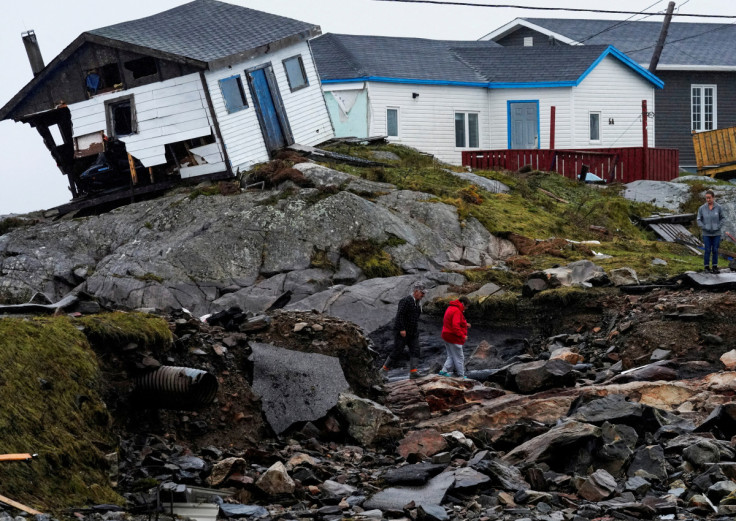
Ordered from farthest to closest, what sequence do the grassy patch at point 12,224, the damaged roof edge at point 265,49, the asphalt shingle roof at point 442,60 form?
the asphalt shingle roof at point 442,60 < the damaged roof edge at point 265,49 < the grassy patch at point 12,224

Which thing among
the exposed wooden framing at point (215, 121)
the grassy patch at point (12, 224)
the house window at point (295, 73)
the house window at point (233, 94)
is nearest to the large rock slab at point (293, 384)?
the exposed wooden framing at point (215, 121)

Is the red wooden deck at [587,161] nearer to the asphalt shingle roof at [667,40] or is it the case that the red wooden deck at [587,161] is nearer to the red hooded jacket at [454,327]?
the asphalt shingle roof at [667,40]

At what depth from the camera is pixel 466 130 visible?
35.7m

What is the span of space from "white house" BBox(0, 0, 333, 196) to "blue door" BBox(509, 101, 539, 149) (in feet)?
35.4

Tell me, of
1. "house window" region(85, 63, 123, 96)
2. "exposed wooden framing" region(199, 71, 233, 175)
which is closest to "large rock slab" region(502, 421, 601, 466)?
"exposed wooden framing" region(199, 71, 233, 175)

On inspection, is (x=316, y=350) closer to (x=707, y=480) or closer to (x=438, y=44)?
(x=707, y=480)

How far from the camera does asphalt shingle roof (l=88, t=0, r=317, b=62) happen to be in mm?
26000

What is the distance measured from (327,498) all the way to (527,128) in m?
28.7

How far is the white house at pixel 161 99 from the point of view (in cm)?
2578

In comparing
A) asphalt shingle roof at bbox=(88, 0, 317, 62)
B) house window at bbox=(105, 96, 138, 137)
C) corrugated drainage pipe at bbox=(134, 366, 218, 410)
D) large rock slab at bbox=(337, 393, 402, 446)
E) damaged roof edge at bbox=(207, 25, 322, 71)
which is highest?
asphalt shingle roof at bbox=(88, 0, 317, 62)

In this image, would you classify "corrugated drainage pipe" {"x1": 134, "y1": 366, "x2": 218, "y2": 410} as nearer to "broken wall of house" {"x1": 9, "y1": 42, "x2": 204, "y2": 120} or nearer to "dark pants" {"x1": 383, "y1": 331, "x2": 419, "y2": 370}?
"dark pants" {"x1": 383, "y1": 331, "x2": 419, "y2": 370}

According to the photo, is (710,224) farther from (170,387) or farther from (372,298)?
(170,387)

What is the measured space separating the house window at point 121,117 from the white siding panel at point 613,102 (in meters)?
16.4

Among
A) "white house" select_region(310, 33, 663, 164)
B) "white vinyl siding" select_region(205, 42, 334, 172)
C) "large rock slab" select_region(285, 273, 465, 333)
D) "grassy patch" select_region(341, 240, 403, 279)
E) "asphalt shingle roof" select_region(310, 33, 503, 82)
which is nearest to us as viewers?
"large rock slab" select_region(285, 273, 465, 333)
